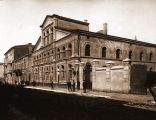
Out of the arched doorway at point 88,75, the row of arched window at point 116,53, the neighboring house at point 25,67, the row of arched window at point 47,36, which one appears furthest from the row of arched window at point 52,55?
the neighboring house at point 25,67

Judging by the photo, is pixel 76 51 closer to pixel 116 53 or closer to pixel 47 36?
pixel 116 53

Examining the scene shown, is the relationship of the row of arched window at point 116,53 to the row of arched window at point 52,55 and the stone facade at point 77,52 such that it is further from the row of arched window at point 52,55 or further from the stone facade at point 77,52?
the row of arched window at point 52,55

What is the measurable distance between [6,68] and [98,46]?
1858 inches

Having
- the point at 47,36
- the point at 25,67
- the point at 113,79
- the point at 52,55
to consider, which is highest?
the point at 47,36

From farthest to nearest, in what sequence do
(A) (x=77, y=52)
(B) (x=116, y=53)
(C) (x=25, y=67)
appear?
(C) (x=25, y=67) < (B) (x=116, y=53) < (A) (x=77, y=52)

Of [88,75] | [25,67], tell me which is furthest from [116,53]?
[25,67]

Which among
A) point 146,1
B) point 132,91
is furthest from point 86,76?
point 146,1

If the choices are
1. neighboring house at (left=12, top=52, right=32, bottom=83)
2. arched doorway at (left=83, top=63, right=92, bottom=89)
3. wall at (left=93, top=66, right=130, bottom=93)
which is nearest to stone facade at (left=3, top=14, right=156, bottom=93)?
arched doorway at (left=83, top=63, right=92, bottom=89)

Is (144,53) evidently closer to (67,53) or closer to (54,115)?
(67,53)

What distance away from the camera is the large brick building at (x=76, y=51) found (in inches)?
988

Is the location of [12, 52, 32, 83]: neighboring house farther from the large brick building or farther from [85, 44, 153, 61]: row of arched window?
[85, 44, 153, 61]: row of arched window

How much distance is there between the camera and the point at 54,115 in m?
8.70

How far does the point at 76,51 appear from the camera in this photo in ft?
81.8

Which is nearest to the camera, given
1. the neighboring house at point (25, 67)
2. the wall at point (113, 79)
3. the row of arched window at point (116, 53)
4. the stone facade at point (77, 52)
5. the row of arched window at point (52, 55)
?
the wall at point (113, 79)
